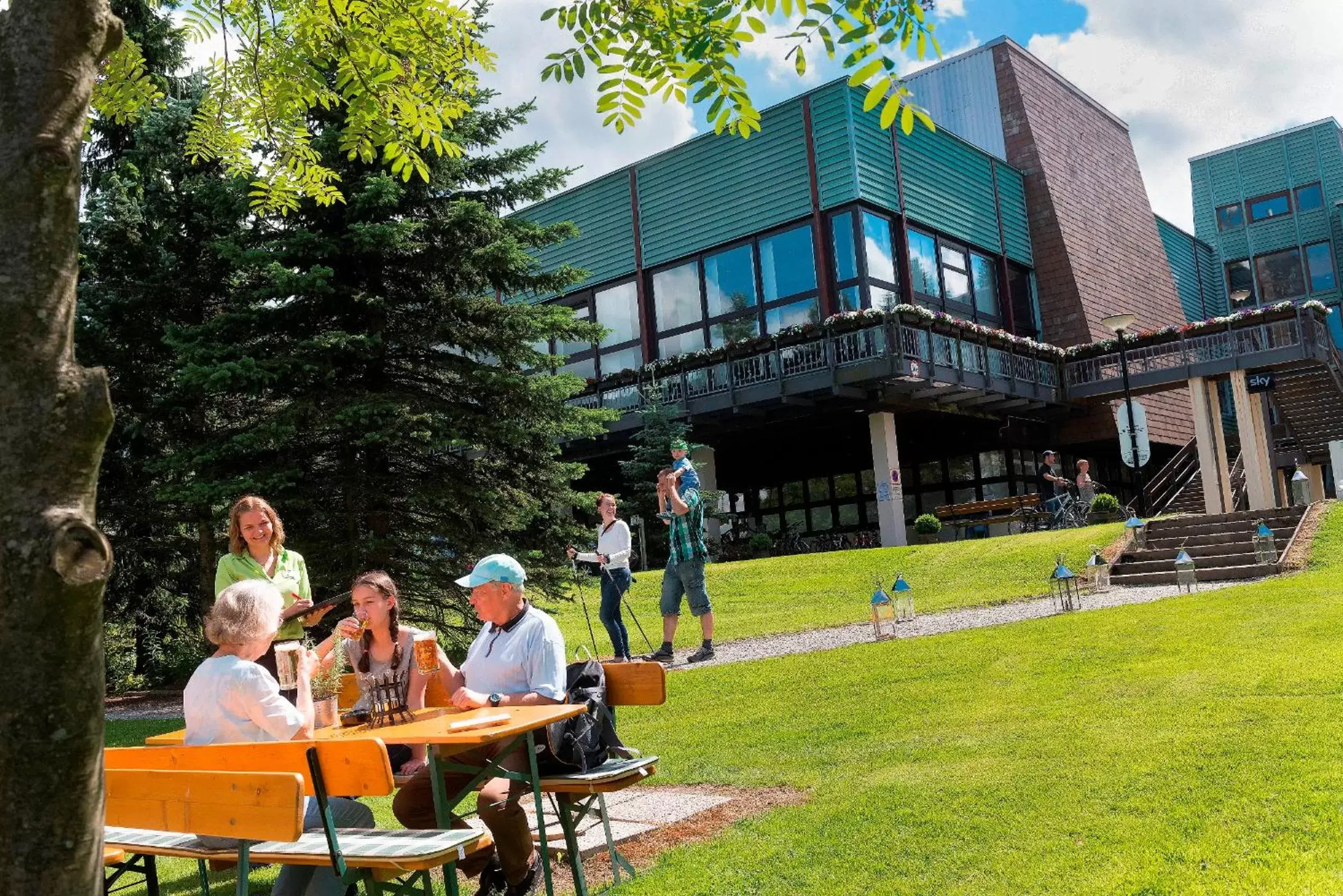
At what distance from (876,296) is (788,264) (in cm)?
206

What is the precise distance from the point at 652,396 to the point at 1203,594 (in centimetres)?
1281

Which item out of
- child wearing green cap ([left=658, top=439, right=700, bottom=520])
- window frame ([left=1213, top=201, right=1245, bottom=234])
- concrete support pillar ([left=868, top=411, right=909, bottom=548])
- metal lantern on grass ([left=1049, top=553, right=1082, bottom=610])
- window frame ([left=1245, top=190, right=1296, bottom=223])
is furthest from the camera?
window frame ([left=1213, top=201, right=1245, bottom=234])

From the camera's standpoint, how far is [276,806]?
308cm

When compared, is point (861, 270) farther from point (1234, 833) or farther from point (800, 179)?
point (1234, 833)

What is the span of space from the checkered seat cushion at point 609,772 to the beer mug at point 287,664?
104 cm

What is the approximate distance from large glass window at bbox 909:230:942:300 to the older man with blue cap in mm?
20080

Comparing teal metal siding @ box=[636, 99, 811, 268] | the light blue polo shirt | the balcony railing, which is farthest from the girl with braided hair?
teal metal siding @ box=[636, 99, 811, 268]

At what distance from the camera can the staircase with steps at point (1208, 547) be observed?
567 inches

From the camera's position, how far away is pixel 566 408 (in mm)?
12844

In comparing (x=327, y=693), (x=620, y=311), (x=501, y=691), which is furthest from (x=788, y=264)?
(x=327, y=693)

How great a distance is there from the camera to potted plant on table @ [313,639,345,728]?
4273 mm

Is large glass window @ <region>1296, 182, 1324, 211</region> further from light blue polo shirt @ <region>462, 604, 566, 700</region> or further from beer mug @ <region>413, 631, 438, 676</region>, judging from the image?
beer mug @ <region>413, 631, 438, 676</region>

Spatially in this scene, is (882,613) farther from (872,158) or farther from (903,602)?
(872,158)

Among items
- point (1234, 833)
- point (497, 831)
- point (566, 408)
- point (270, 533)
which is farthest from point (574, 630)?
point (1234, 833)
